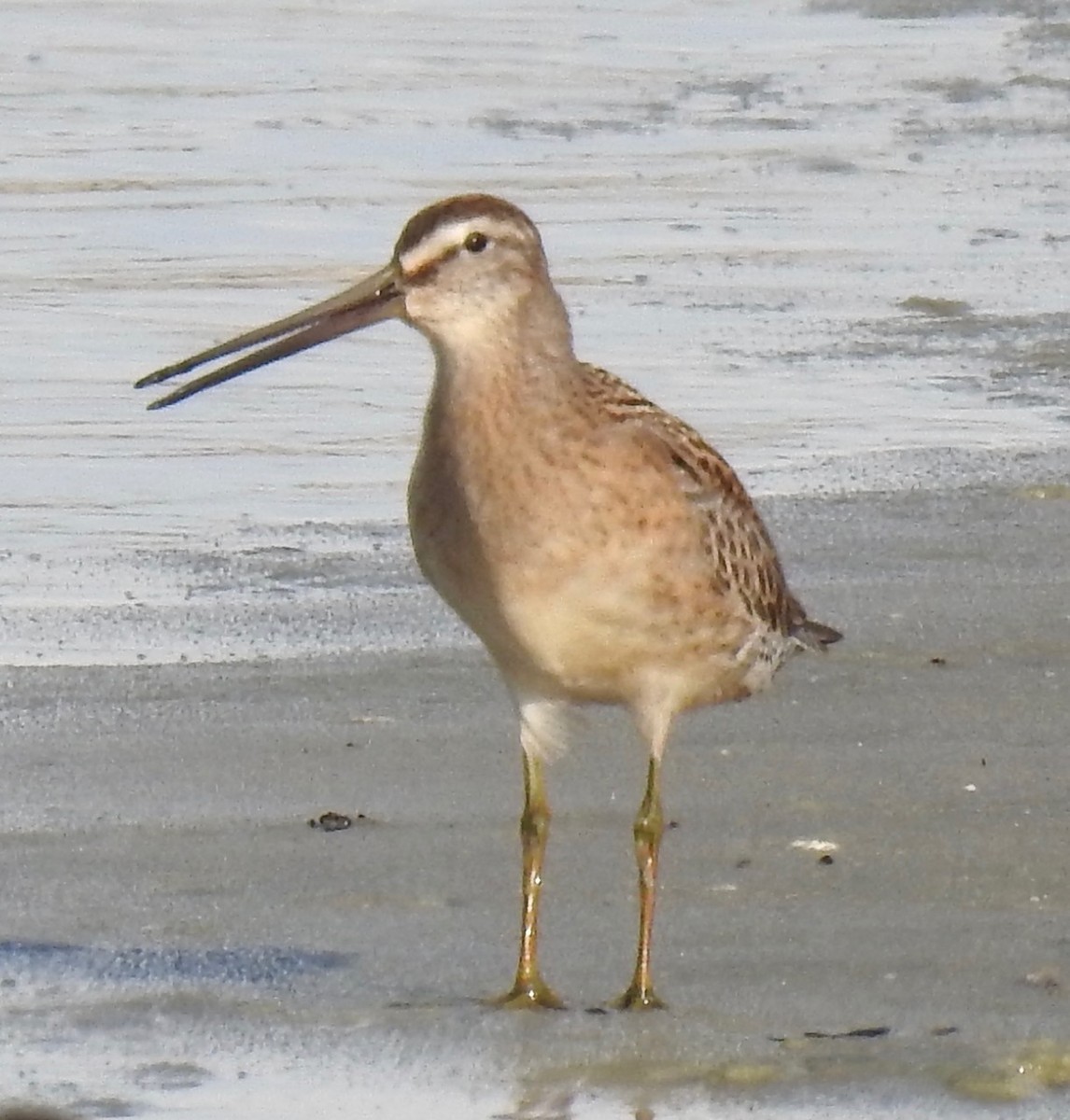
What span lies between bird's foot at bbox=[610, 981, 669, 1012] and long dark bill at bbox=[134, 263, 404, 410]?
1.17m

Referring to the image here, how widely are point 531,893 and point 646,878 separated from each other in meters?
0.19

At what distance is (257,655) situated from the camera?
7.19 meters

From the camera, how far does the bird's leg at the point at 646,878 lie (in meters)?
5.26

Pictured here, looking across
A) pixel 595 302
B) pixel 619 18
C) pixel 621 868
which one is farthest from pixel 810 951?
pixel 619 18

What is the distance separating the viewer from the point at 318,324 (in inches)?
221

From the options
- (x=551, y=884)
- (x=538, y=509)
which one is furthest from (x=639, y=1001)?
(x=538, y=509)

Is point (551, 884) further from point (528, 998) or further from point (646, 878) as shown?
point (528, 998)

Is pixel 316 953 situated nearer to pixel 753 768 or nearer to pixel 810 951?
pixel 810 951

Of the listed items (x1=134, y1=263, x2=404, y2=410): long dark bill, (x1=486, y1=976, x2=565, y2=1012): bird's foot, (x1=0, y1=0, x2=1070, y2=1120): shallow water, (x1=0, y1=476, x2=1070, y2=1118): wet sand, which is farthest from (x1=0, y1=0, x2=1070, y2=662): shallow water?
(x1=486, y1=976, x2=565, y2=1012): bird's foot

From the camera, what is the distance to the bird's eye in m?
5.54

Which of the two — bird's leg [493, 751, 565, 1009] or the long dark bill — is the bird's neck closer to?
the long dark bill

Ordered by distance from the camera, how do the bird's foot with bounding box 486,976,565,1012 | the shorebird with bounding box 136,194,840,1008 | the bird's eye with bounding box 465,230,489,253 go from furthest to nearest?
the bird's eye with bounding box 465,230,489,253 → the shorebird with bounding box 136,194,840,1008 → the bird's foot with bounding box 486,976,565,1012

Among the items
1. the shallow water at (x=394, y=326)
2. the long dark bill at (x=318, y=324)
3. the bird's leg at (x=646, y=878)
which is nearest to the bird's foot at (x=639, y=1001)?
the bird's leg at (x=646, y=878)

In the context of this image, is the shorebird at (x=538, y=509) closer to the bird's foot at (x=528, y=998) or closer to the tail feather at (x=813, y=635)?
the bird's foot at (x=528, y=998)
